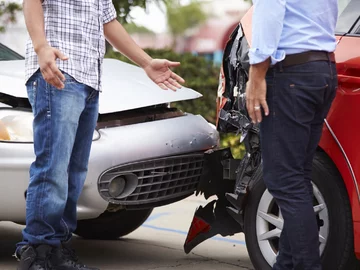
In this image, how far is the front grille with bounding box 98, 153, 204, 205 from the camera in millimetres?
4527

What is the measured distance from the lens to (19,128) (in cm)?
450

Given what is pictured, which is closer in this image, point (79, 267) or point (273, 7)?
point (273, 7)

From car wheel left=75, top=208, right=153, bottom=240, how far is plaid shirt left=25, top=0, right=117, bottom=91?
163 cm

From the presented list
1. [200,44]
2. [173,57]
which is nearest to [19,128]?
[173,57]

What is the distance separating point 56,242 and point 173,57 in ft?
20.1

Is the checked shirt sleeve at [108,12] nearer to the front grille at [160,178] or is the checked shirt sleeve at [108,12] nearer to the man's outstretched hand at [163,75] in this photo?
the man's outstretched hand at [163,75]

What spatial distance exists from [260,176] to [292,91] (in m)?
0.91

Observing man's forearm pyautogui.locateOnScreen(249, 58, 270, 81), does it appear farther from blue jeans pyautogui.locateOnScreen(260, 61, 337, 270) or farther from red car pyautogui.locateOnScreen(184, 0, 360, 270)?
red car pyautogui.locateOnScreen(184, 0, 360, 270)

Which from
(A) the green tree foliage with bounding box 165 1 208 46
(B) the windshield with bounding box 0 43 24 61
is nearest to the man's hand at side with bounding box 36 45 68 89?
(B) the windshield with bounding box 0 43 24 61

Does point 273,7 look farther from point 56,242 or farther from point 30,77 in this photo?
point 56,242

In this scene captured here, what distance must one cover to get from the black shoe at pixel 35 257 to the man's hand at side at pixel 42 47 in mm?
801

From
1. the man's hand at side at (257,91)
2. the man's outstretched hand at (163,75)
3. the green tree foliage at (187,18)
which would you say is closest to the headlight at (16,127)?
the man's outstretched hand at (163,75)

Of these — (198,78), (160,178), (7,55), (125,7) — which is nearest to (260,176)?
(160,178)

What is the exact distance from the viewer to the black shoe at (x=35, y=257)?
4.13 m
